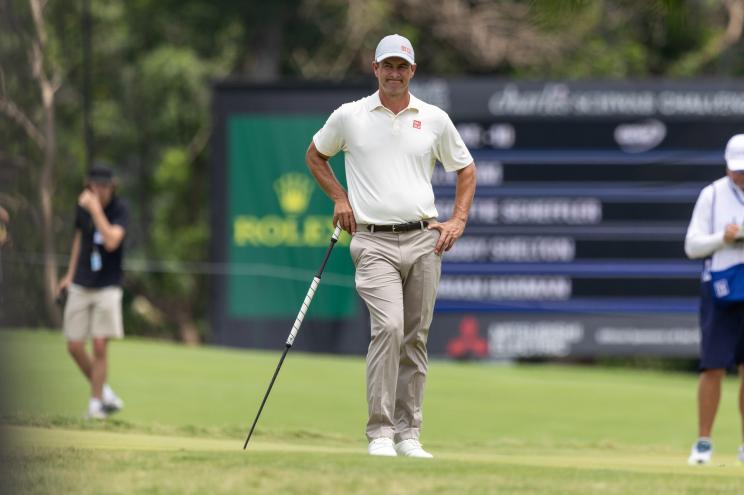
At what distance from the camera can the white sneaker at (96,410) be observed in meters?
11.2

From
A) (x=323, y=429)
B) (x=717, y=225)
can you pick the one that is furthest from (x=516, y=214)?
(x=717, y=225)

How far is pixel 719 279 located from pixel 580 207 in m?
7.91

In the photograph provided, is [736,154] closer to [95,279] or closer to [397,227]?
[397,227]

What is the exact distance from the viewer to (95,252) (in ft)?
38.3

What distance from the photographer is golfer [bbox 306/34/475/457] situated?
8.30m

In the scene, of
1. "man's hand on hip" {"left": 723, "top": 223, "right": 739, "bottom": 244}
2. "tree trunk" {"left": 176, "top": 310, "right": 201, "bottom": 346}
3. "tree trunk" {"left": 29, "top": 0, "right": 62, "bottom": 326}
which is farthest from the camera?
"tree trunk" {"left": 176, "top": 310, "right": 201, "bottom": 346}

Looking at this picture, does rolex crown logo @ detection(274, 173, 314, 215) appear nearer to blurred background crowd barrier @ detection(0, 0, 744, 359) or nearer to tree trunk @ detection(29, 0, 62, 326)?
blurred background crowd barrier @ detection(0, 0, 744, 359)

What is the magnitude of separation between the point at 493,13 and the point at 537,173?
25.0ft

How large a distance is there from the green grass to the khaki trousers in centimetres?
27

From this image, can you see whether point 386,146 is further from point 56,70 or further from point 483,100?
point 56,70

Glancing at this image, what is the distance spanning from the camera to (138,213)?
25500 millimetres

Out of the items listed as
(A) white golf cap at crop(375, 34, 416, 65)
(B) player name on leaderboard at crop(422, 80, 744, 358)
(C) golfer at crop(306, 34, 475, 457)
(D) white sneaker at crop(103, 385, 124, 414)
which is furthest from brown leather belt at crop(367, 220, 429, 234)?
(B) player name on leaderboard at crop(422, 80, 744, 358)

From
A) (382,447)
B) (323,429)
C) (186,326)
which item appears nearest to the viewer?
(382,447)

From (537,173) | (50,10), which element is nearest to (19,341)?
(537,173)
